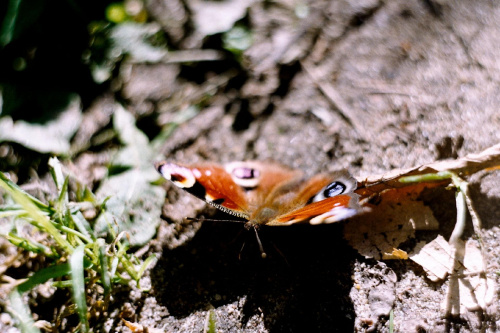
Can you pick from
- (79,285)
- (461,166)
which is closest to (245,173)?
(79,285)

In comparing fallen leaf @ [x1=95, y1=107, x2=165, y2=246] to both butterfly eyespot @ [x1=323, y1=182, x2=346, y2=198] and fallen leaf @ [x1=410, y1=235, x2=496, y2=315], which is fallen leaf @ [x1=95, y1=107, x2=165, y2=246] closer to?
butterfly eyespot @ [x1=323, y1=182, x2=346, y2=198]

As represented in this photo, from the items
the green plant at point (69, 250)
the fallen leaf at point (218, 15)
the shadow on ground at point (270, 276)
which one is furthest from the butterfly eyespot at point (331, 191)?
the fallen leaf at point (218, 15)

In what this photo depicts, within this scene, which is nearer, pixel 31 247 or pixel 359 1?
pixel 31 247

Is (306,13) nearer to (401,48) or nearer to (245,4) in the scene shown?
(245,4)

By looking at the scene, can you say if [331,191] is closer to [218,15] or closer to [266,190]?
[266,190]

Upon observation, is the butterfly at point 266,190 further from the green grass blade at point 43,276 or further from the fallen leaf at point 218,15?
the fallen leaf at point 218,15

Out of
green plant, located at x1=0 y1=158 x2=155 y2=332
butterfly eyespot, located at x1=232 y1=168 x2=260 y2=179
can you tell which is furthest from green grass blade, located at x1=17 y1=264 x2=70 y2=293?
butterfly eyespot, located at x1=232 y1=168 x2=260 y2=179

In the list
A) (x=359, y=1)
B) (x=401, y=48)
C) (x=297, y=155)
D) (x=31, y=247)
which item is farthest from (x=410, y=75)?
(x=31, y=247)
